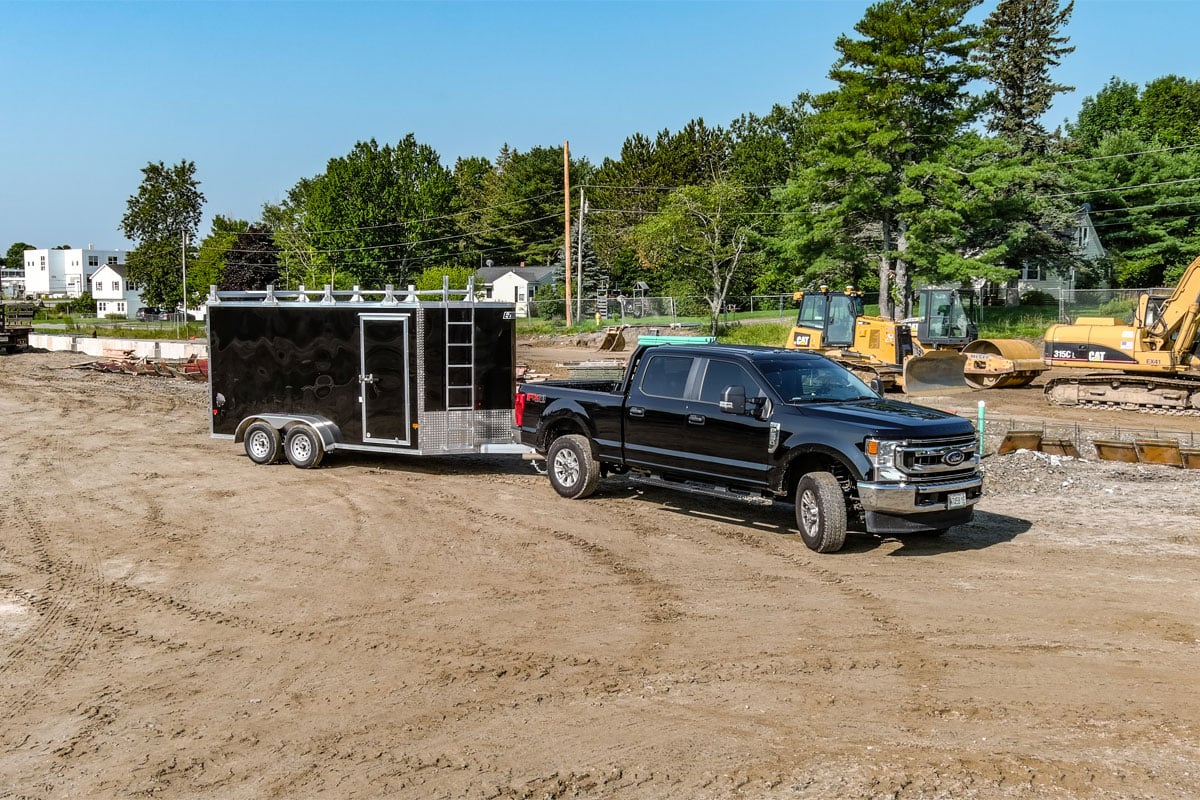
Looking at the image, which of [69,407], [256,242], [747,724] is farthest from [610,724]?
[256,242]

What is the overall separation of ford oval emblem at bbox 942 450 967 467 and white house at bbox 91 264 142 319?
139486mm

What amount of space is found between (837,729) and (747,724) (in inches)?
21.5

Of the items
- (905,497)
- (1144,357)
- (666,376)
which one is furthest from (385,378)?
(1144,357)

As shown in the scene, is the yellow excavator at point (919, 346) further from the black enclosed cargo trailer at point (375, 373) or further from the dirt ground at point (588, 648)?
the black enclosed cargo trailer at point (375, 373)

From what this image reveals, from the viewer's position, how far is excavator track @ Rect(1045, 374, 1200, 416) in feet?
80.4

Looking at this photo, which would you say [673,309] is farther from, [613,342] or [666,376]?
[666,376]

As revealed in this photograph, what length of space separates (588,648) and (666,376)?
5491 mm

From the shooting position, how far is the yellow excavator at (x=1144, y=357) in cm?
2464

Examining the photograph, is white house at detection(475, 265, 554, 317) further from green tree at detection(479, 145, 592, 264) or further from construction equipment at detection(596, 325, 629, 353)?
construction equipment at detection(596, 325, 629, 353)

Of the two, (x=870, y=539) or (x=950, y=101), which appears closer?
(x=870, y=539)

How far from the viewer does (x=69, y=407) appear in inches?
1081

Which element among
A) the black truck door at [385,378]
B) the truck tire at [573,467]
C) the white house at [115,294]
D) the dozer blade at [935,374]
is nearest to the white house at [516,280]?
the dozer blade at [935,374]

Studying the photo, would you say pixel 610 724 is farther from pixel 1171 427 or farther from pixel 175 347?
pixel 175 347

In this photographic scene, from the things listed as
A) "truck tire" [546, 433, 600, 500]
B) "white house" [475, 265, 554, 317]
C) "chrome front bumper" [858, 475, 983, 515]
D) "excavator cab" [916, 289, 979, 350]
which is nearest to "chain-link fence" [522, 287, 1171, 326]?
"white house" [475, 265, 554, 317]
